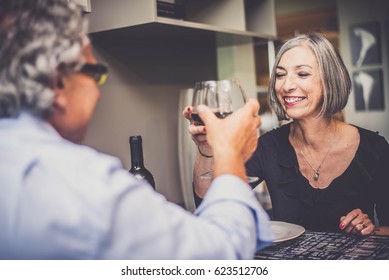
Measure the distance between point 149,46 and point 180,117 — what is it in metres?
0.30

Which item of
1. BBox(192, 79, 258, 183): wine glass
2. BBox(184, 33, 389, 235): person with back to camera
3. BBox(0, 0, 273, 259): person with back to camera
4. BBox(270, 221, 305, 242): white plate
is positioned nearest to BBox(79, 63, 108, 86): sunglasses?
BBox(0, 0, 273, 259): person with back to camera

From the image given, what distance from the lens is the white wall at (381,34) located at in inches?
129

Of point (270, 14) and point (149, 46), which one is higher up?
point (270, 14)

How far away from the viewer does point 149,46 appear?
5.88 ft

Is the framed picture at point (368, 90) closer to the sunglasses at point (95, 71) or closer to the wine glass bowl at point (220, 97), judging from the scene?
the wine glass bowl at point (220, 97)

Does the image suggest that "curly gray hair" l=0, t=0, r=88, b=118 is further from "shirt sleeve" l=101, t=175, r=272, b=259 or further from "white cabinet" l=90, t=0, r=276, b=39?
"white cabinet" l=90, t=0, r=276, b=39

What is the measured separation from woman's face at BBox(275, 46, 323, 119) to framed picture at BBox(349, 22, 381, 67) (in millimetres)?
2117

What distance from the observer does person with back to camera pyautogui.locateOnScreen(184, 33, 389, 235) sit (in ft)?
4.26

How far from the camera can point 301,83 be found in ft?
4.56

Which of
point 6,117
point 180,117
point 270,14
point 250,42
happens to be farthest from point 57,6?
point 270,14
